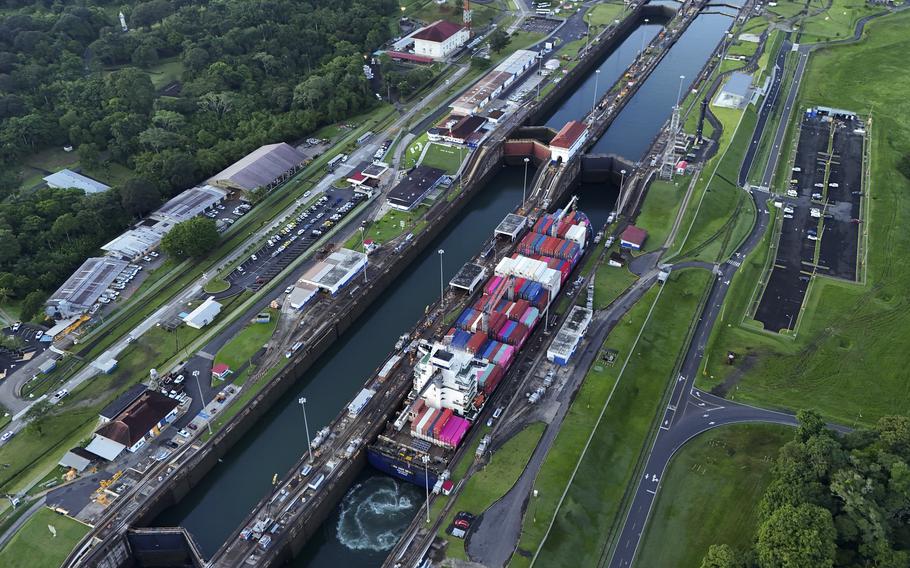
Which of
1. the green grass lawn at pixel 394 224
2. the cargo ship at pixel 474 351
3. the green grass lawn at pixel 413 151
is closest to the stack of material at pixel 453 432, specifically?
the cargo ship at pixel 474 351

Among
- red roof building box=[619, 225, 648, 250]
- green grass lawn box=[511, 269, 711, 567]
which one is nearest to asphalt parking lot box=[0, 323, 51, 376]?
green grass lawn box=[511, 269, 711, 567]

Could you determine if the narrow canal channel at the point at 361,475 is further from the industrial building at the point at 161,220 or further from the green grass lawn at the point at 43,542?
the industrial building at the point at 161,220

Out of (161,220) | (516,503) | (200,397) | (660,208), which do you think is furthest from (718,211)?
(161,220)

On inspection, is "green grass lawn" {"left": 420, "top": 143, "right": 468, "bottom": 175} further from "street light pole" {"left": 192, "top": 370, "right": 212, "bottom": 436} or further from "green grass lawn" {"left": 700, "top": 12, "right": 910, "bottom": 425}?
"street light pole" {"left": 192, "top": 370, "right": 212, "bottom": 436}

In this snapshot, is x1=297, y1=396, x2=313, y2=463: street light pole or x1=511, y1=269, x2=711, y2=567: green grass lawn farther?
x1=297, y1=396, x2=313, y2=463: street light pole

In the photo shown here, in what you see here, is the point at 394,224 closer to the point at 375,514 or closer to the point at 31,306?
the point at 375,514

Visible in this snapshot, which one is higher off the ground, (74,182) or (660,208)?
(74,182)

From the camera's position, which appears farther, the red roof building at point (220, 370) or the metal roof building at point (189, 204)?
the metal roof building at point (189, 204)
